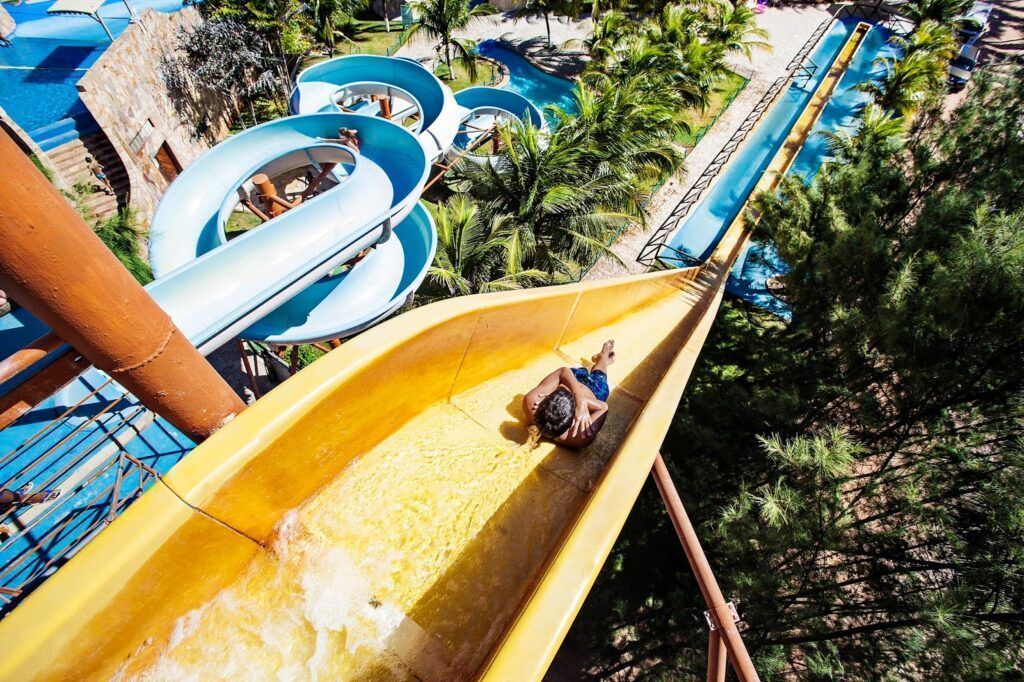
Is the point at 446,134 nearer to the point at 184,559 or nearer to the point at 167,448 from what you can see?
the point at 167,448

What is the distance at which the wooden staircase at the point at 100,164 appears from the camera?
9.98m

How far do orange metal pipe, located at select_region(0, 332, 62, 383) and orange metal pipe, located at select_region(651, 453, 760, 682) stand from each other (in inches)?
140

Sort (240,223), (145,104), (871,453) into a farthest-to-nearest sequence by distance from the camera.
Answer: (240,223) < (145,104) < (871,453)

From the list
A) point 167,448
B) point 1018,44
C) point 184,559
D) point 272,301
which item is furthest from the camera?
point 1018,44

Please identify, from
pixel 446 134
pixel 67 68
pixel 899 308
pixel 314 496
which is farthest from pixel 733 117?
pixel 67 68

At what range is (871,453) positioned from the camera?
603cm

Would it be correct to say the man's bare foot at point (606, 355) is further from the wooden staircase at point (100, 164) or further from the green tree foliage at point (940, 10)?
the green tree foliage at point (940, 10)

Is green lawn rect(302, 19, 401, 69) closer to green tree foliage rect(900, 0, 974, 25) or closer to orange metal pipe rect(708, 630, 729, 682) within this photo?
green tree foliage rect(900, 0, 974, 25)

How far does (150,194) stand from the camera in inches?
452

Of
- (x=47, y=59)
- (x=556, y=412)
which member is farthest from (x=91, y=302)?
(x=47, y=59)

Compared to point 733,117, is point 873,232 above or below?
above

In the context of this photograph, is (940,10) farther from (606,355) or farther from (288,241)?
(288,241)

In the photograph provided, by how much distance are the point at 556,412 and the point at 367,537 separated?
160cm

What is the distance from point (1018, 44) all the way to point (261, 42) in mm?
30547
